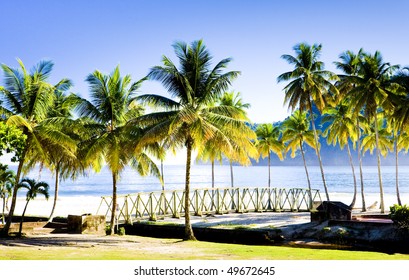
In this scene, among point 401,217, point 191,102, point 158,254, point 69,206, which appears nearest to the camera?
point 158,254

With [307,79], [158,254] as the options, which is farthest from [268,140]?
[158,254]

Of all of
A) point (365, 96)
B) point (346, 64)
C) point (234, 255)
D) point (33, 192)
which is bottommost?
point (234, 255)

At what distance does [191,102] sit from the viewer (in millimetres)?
19250

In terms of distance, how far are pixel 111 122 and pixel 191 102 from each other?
430 cm

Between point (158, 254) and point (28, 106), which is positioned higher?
point (28, 106)

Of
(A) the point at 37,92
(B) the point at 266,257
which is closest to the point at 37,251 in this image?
(B) the point at 266,257

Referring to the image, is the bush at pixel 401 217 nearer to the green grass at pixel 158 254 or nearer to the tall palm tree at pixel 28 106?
the green grass at pixel 158 254

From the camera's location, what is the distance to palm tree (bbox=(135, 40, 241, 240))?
1806 cm

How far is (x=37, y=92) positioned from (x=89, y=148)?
130 inches

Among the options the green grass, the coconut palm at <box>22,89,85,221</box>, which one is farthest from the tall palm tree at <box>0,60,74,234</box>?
the green grass

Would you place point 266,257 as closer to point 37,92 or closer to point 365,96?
point 37,92

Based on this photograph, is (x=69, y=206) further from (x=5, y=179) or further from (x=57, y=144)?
(x=57, y=144)

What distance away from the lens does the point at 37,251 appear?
13172mm

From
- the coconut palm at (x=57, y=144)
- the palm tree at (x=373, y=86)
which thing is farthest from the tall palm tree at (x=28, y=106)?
the palm tree at (x=373, y=86)
